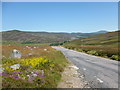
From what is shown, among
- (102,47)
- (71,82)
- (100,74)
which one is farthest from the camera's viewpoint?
(102,47)

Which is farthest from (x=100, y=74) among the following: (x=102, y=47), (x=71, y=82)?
(x=102, y=47)

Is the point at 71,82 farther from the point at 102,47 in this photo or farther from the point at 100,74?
the point at 102,47

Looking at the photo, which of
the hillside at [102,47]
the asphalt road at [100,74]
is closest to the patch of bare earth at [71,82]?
the asphalt road at [100,74]

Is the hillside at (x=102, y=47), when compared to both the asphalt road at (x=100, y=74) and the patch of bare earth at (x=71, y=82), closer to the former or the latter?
the asphalt road at (x=100, y=74)

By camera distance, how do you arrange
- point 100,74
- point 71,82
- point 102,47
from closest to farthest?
point 71,82, point 100,74, point 102,47

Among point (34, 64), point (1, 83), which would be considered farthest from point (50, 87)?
point (34, 64)

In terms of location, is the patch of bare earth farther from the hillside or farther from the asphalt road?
the hillside

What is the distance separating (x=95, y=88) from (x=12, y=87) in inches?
208

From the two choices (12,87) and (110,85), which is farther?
(110,85)

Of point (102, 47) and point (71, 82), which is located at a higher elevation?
point (71, 82)

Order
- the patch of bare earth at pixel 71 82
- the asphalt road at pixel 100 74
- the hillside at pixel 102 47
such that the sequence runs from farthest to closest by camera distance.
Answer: the hillside at pixel 102 47 < the asphalt road at pixel 100 74 < the patch of bare earth at pixel 71 82

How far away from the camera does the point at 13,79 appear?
7797 mm

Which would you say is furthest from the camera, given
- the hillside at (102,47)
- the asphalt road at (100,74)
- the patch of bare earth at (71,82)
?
the hillside at (102,47)

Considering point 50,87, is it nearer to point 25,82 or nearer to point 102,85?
point 25,82
